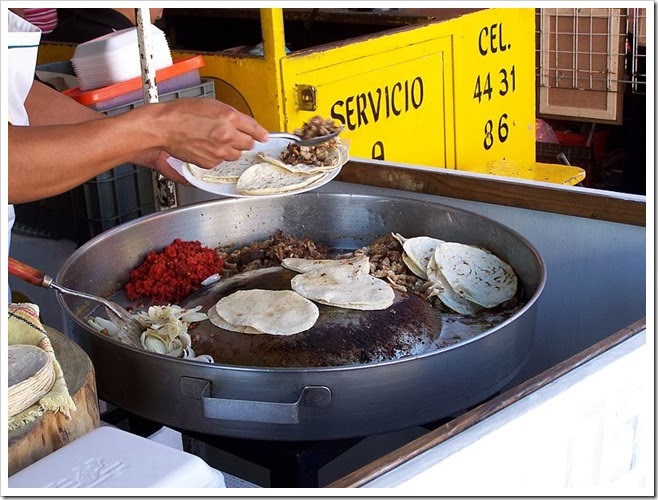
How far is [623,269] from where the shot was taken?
7.24ft

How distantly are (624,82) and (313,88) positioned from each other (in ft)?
9.68

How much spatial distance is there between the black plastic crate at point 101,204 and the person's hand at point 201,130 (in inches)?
35.2

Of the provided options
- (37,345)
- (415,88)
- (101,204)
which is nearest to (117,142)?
(37,345)

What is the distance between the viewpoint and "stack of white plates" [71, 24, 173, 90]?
2779 mm

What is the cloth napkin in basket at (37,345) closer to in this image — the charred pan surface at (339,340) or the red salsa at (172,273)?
the charred pan surface at (339,340)

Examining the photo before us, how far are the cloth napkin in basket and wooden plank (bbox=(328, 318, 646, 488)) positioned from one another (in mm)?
412

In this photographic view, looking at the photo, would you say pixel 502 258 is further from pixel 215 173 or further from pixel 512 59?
pixel 512 59

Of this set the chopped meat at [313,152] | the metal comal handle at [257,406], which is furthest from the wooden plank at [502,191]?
the metal comal handle at [257,406]

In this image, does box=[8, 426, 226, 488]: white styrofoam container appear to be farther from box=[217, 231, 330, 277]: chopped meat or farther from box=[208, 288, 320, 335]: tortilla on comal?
box=[217, 231, 330, 277]: chopped meat

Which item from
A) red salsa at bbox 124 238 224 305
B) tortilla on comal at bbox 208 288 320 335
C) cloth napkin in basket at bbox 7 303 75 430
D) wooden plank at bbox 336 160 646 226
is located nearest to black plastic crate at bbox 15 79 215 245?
red salsa at bbox 124 238 224 305

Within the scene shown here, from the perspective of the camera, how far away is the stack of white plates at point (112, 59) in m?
2.78

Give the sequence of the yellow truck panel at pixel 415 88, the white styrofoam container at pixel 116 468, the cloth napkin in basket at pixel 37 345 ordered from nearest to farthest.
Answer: the white styrofoam container at pixel 116 468, the cloth napkin in basket at pixel 37 345, the yellow truck panel at pixel 415 88

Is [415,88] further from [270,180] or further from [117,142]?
[117,142]

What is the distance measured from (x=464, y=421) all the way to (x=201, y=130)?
0.84 metres
